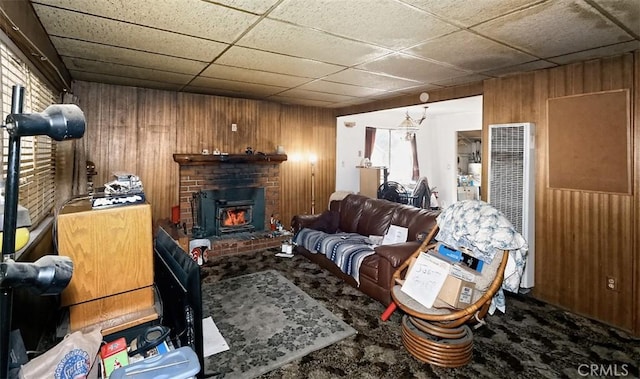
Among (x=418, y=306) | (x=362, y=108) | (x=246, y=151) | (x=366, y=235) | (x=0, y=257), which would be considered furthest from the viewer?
(x=362, y=108)

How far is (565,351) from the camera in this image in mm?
2449

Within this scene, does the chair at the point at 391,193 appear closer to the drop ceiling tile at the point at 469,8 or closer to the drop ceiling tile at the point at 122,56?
the drop ceiling tile at the point at 122,56

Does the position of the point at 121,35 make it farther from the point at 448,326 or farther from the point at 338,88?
the point at 448,326

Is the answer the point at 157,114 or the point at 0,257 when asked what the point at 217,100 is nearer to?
the point at 157,114

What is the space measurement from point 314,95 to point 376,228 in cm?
219

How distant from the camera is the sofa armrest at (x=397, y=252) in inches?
119

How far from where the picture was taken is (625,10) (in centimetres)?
193

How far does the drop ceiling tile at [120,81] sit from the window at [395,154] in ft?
15.9

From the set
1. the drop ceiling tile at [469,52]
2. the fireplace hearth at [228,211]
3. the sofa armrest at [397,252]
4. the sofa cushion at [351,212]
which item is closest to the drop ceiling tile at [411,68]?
the drop ceiling tile at [469,52]

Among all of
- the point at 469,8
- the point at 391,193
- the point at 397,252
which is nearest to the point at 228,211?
the point at 397,252

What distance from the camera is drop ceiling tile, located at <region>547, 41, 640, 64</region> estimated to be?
8.24 ft

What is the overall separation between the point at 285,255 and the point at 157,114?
2.71 m

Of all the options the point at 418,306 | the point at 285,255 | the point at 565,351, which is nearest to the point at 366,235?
the point at 285,255

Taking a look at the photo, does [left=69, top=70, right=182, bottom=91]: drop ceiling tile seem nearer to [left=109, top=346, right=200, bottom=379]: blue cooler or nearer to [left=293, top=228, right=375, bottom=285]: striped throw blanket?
[left=293, top=228, right=375, bottom=285]: striped throw blanket
